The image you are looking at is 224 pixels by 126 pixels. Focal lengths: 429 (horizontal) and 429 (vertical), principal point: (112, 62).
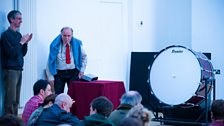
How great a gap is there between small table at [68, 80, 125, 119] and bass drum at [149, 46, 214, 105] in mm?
608

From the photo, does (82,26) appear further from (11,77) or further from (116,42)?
(11,77)

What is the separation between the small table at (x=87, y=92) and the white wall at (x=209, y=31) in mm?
2610

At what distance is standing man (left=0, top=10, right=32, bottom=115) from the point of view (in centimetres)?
581

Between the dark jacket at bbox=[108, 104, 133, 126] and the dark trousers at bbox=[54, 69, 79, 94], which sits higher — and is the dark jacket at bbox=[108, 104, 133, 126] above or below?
below

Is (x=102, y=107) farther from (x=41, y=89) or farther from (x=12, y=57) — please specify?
(x=12, y=57)

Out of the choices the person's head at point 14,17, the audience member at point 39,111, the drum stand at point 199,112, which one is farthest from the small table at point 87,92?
the audience member at point 39,111

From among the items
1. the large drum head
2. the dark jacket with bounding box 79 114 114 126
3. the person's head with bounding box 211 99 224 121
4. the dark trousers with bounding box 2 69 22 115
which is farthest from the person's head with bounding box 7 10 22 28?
the person's head with bounding box 211 99 224 121

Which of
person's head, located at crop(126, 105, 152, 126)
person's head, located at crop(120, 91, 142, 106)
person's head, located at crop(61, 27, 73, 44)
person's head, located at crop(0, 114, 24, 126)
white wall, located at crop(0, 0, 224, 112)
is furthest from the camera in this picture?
white wall, located at crop(0, 0, 224, 112)

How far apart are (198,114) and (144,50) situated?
2440mm

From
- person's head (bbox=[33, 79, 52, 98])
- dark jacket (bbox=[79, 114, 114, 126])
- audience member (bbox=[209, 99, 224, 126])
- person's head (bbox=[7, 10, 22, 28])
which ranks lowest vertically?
dark jacket (bbox=[79, 114, 114, 126])

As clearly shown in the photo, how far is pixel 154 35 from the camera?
8398 millimetres

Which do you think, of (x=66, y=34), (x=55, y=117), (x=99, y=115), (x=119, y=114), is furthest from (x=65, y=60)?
(x=99, y=115)

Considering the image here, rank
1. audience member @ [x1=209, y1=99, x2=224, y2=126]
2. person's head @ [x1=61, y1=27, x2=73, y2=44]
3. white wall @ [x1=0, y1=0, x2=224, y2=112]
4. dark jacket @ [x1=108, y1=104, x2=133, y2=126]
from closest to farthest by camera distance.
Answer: audience member @ [x1=209, y1=99, x2=224, y2=126] → dark jacket @ [x1=108, y1=104, x2=133, y2=126] → person's head @ [x1=61, y1=27, x2=73, y2=44] → white wall @ [x1=0, y1=0, x2=224, y2=112]

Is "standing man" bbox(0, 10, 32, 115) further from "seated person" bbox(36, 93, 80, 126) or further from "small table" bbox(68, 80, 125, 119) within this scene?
"seated person" bbox(36, 93, 80, 126)
